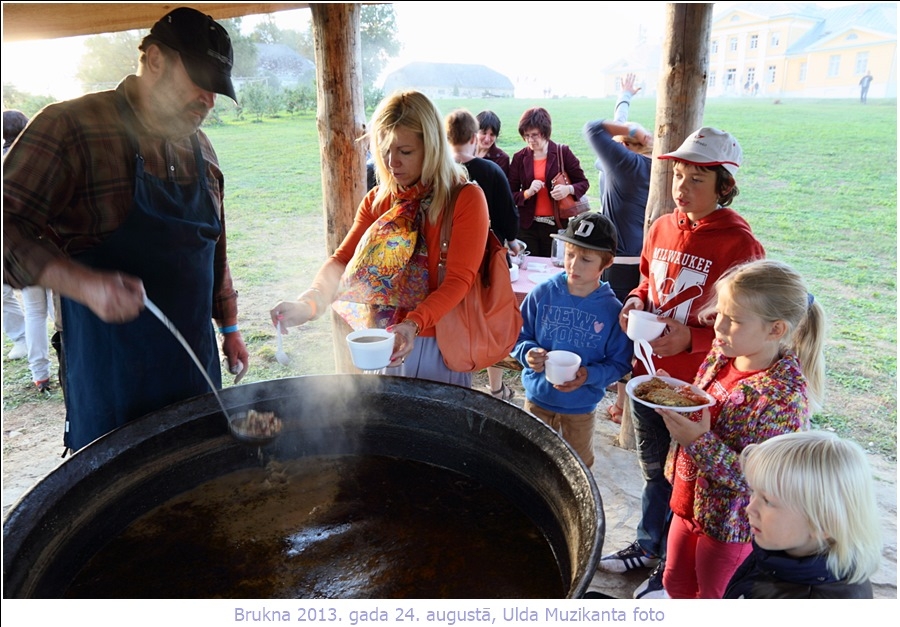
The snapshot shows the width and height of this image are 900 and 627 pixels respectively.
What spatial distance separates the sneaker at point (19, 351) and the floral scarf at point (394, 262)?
4308 millimetres

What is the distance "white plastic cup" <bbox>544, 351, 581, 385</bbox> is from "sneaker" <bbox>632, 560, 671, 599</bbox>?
0.96 metres

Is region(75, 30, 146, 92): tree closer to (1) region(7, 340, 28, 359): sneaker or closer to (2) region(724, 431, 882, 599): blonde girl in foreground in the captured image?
(1) region(7, 340, 28, 359): sneaker

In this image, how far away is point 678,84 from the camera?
3.13 metres

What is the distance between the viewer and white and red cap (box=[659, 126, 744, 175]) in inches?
91.0

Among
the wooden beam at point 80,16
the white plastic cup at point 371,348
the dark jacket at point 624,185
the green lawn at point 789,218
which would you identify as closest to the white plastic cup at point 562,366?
the white plastic cup at point 371,348

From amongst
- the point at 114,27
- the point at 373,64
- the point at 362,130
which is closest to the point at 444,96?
Answer: the point at 373,64

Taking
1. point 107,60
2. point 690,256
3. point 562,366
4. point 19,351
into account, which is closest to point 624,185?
point 690,256

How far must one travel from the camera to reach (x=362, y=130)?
3.81m

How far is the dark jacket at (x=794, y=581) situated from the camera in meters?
1.38

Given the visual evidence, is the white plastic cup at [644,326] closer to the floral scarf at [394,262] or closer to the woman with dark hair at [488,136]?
the floral scarf at [394,262]

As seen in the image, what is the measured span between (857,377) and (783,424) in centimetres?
390

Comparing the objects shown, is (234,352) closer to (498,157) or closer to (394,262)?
(394,262)

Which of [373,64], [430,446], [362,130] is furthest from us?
[373,64]
